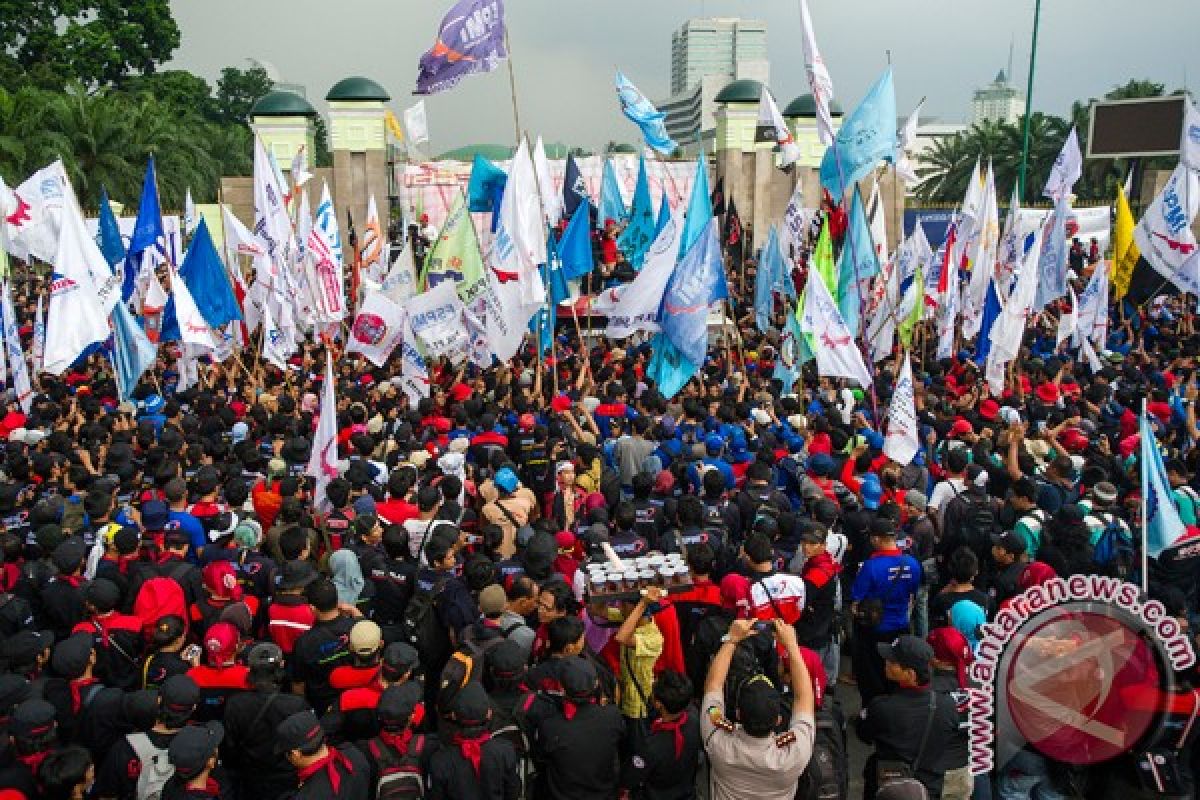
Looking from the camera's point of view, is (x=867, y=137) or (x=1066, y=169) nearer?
(x=867, y=137)

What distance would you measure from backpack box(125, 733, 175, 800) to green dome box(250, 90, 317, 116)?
24746 mm

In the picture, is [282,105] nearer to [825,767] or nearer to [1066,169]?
[1066,169]

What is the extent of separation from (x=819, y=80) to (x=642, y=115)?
6713 millimetres

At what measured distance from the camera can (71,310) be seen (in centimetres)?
926

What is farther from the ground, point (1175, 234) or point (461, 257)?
point (461, 257)

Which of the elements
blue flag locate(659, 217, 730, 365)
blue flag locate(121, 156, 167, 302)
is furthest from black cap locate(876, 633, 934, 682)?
blue flag locate(121, 156, 167, 302)

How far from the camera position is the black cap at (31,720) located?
3.69 metres

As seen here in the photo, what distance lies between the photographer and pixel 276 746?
11.4ft

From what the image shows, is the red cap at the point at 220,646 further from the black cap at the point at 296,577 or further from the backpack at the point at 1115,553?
the backpack at the point at 1115,553

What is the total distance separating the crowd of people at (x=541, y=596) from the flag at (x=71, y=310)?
676 millimetres

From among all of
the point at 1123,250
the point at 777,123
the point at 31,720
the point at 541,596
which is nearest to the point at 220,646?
the point at 31,720

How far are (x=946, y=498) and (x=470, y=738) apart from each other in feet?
13.8

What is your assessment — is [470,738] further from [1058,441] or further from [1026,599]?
[1058,441]
